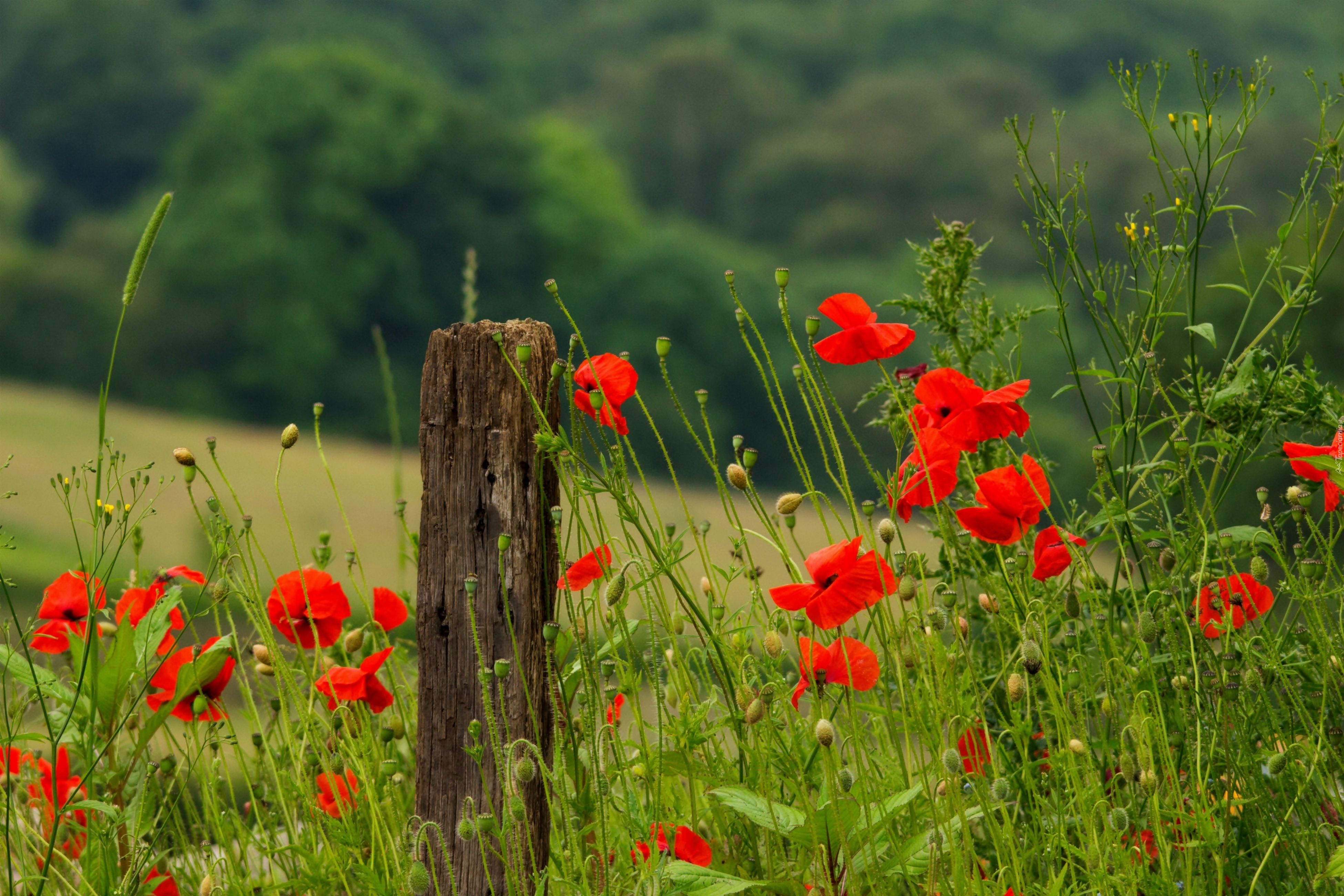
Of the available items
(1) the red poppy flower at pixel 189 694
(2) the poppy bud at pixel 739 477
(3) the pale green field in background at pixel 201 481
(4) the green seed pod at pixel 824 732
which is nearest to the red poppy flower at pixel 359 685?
(1) the red poppy flower at pixel 189 694

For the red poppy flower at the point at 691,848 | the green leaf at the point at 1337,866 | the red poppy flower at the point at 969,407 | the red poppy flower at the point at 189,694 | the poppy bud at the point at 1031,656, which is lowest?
the red poppy flower at the point at 691,848

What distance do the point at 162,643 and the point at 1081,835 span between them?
1771 millimetres

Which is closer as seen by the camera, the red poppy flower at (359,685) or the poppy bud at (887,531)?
the poppy bud at (887,531)

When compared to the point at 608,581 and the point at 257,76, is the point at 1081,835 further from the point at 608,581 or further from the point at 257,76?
the point at 257,76

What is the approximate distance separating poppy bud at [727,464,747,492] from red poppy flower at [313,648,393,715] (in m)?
0.73

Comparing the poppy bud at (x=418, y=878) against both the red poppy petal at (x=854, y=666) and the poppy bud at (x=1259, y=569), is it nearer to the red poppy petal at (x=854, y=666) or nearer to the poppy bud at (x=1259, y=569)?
the red poppy petal at (x=854, y=666)

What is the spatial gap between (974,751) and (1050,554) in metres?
0.36

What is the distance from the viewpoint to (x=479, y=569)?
5.92 ft

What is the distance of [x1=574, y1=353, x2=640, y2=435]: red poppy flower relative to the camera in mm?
1736

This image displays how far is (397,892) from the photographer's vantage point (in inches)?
69.5

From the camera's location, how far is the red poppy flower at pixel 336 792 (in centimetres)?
194

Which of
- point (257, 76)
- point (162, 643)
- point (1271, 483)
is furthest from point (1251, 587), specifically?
point (257, 76)

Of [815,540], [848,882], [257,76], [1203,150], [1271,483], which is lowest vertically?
[815,540]

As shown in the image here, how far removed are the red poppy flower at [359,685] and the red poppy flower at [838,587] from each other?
0.79m
